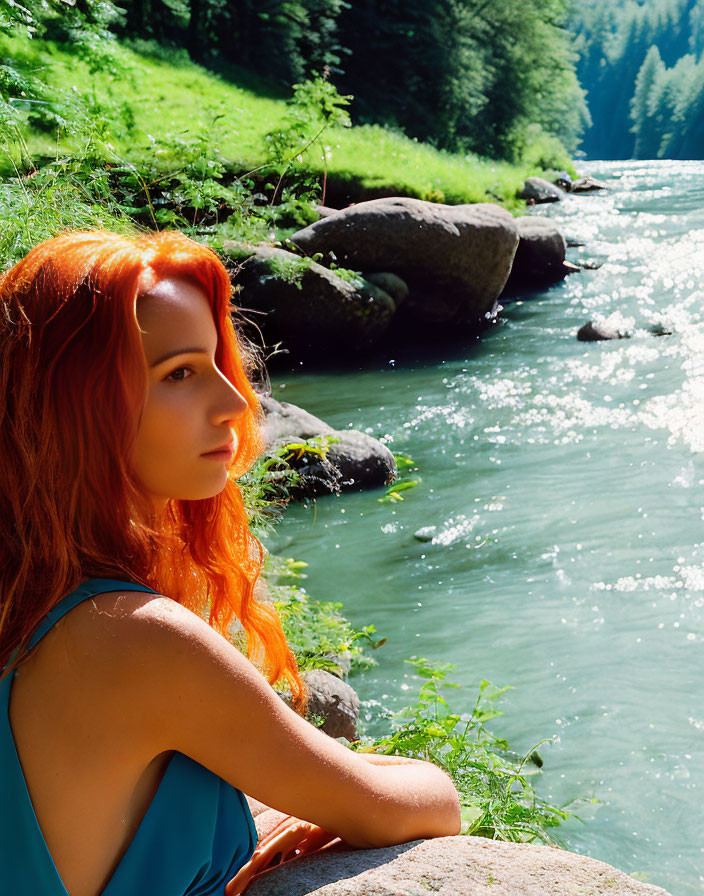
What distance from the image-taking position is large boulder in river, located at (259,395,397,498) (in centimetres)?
712

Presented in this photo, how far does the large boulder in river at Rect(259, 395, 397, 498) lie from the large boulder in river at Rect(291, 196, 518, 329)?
14.2 ft

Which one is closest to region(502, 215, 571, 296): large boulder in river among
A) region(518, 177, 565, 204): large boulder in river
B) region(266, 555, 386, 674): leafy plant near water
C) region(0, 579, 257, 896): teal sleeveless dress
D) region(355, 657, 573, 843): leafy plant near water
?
region(518, 177, 565, 204): large boulder in river

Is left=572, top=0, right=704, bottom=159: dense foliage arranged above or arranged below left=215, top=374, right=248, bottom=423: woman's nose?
above

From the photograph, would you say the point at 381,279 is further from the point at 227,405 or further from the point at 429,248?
the point at 227,405

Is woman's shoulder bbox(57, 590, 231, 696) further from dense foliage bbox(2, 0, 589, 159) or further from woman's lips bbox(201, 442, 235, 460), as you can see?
dense foliage bbox(2, 0, 589, 159)

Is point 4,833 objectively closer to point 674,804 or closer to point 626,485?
point 674,804

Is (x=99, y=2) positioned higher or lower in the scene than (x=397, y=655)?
higher

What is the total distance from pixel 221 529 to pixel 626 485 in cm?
586

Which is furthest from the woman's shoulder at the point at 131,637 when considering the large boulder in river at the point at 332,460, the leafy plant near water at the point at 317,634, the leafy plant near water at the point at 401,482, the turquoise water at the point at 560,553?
the large boulder in river at the point at 332,460

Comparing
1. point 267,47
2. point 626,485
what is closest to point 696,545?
point 626,485

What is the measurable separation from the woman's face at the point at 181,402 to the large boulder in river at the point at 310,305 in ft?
28.0

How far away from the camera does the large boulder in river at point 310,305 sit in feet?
33.9

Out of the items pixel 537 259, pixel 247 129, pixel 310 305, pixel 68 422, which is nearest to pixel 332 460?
pixel 310 305

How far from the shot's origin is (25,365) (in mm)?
1331
